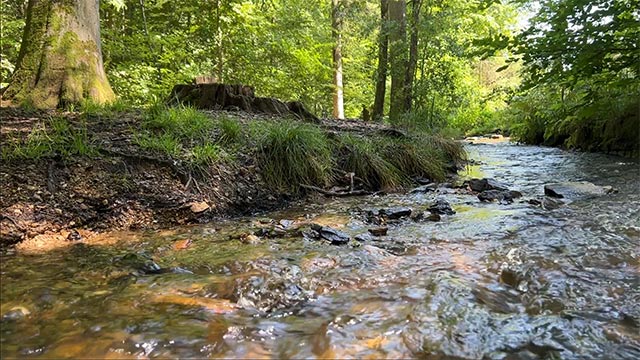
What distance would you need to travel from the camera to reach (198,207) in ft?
12.0

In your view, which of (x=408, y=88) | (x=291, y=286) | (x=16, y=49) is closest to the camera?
(x=291, y=286)

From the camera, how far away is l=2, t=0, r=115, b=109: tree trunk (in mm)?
4868

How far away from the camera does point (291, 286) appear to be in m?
2.27

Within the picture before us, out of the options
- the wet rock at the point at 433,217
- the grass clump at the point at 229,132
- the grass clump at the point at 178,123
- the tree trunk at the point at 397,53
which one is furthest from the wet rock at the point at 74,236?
the tree trunk at the point at 397,53

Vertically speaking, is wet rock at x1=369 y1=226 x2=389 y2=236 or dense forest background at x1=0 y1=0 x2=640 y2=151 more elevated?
dense forest background at x1=0 y1=0 x2=640 y2=151

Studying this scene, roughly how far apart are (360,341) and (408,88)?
9.93 metres

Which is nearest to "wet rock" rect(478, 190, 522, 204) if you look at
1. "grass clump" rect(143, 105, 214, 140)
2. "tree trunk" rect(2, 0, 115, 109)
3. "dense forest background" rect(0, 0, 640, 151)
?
"dense forest background" rect(0, 0, 640, 151)

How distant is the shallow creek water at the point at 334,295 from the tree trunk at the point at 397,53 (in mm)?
8176

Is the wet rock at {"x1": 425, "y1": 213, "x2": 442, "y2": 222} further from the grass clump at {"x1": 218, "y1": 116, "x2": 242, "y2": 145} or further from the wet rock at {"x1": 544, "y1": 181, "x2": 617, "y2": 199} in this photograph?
the grass clump at {"x1": 218, "y1": 116, "x2": 242, "y2": 145}

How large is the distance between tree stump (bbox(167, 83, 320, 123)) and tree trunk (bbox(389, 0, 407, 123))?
5.05 m

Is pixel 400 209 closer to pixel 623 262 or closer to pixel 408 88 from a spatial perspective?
pixel 623 262

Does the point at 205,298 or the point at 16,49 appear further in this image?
the point at 16,49

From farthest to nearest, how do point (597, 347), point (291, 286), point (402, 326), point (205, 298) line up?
point (291, 286) → point (205, 298) → point (402, 326) → point (597, 347)

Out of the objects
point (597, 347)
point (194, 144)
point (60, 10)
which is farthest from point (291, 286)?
point (60, 10)
